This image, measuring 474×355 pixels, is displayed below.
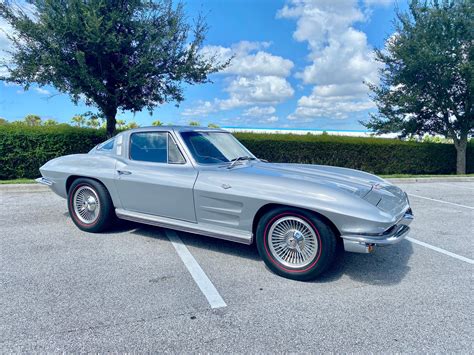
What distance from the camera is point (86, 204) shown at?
460 centimetres

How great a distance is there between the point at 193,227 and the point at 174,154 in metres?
0.95

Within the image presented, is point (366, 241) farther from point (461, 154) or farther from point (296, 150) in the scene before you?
point (461, 154)

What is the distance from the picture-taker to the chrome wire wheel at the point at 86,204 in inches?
178

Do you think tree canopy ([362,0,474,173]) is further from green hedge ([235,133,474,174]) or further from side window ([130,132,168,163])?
side window ([130,132,168,163])

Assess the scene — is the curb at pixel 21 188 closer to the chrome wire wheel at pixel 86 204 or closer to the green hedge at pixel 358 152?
the chrome wire wheel at pixel 86 204

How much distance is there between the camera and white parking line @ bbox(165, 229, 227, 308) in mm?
2867

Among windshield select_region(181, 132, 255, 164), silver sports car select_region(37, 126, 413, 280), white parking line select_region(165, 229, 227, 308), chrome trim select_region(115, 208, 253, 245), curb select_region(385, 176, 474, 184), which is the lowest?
white parking line select_region(165, 229, 227, 308)

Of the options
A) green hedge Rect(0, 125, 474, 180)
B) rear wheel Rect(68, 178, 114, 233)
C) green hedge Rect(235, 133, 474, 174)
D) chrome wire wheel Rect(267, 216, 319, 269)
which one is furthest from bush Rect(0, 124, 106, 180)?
chrome wire wheel Rect(267, 216, 319, 269)

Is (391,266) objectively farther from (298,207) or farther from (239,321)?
(239,321)

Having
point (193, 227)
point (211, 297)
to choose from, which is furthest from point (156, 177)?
point (211, 297)

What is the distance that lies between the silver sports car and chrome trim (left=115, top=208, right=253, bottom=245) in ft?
0.04

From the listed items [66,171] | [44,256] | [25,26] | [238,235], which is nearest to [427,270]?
[238,235]

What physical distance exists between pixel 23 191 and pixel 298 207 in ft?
23.7

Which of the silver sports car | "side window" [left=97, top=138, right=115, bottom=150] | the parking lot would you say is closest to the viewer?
the parking lot
